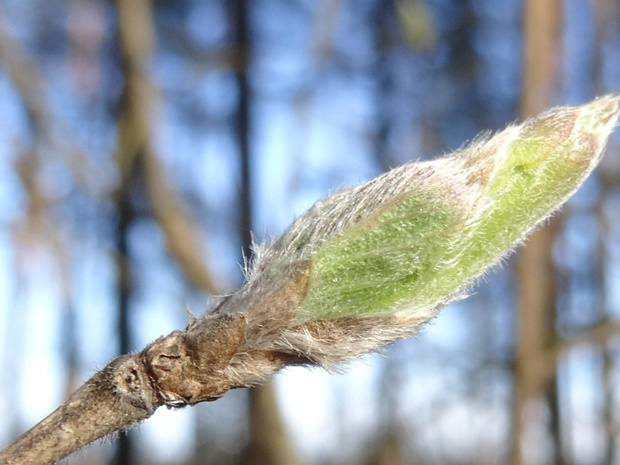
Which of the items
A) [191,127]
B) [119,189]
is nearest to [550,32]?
[119,189]

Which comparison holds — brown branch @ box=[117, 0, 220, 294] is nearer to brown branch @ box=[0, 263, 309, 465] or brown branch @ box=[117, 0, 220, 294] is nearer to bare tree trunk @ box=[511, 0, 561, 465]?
bare tree trunk @ box=[511, 0, 561, 465]

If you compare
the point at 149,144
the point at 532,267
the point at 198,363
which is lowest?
the point at 198,363

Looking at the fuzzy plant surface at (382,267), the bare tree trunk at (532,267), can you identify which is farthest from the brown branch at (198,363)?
the bare tree trunk at (532,267)

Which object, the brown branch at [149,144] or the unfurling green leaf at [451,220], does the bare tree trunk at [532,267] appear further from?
the unfurling green leaf at [451,220]

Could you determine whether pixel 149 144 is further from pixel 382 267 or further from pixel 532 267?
pixel 382 267

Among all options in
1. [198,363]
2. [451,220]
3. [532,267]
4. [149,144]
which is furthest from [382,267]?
[149,144]

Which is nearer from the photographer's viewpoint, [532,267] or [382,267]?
[382,267]

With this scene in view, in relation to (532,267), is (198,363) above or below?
below

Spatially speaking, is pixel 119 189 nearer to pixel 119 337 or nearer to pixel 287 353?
pixel 287 353
